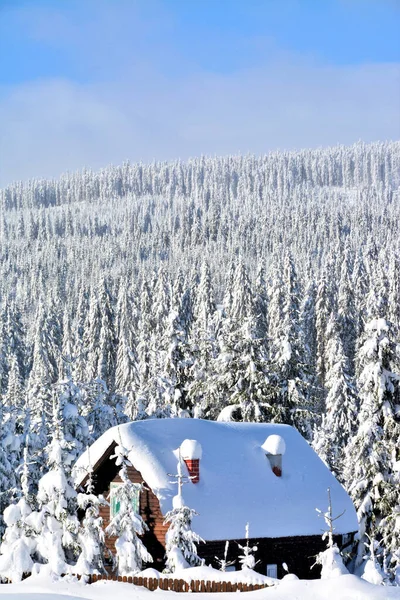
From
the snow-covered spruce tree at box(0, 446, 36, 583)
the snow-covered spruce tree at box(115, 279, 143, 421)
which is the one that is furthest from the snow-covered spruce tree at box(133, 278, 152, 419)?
the snow-covered spruce tree at box(0, 446, 36, 583)

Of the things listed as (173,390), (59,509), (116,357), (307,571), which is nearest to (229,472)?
(307,571)

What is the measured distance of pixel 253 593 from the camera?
17.6 m

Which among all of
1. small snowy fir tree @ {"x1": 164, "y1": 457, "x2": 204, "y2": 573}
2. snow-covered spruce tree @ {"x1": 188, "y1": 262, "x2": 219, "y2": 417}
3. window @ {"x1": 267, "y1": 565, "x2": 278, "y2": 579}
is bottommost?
window @ {"x1": 267, "y1": 565, "x2": 278, "y2": 579}

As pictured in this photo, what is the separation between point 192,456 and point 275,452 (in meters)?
3.92

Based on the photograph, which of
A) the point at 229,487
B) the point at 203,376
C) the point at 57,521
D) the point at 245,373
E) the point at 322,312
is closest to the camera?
the point at 57,521

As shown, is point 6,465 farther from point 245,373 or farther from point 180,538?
point 180,538

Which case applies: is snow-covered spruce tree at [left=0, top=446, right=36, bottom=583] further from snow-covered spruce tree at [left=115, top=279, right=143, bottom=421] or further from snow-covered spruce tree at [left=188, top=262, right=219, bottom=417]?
snow-covered spruce tree at [left=115, top=279, right=143, bottom=421]

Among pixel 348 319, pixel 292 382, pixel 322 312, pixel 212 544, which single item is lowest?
pixel 212 544

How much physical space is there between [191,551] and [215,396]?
20.5 m

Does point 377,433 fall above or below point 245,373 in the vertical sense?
below

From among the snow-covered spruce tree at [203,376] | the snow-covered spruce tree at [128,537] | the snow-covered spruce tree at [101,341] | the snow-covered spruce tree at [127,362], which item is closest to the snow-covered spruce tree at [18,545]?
the snow-covered spruce tree at [128,537]

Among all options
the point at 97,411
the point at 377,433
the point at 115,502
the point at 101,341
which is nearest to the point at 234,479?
the point at 115,502

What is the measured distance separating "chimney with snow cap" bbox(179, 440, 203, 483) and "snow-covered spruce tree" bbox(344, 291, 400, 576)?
25.6 feet

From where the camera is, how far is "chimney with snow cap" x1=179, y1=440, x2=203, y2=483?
28.4 metres
